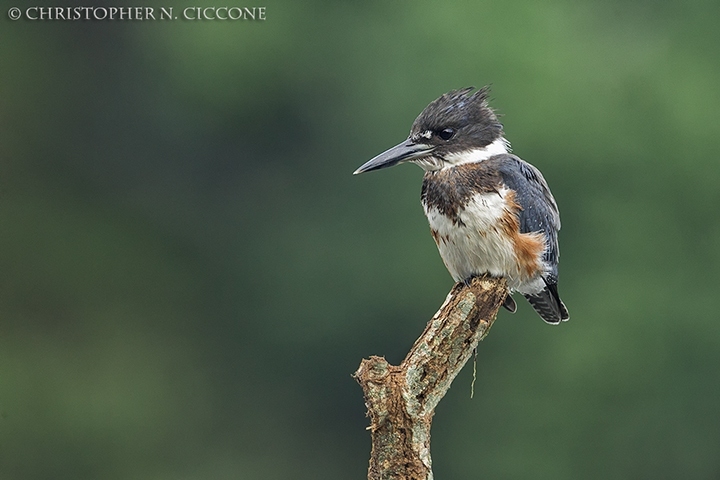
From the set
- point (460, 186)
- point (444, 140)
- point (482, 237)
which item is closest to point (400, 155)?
point (444, 140)

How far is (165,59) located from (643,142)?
5.22 meters

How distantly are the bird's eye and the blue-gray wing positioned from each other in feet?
0.65

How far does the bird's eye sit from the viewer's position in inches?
202

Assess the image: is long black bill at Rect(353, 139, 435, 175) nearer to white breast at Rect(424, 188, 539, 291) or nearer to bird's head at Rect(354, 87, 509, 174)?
bird's head at Rect(354, 87, 509, 174)

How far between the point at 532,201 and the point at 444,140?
1.44 feet

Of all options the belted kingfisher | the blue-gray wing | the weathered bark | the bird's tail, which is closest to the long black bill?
the belted kingfisher

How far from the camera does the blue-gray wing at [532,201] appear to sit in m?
5.00

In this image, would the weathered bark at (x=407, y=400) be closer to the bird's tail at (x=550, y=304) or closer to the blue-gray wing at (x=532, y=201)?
the blue-gray wing at (x=532, y=201)

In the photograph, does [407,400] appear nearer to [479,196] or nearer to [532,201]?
[479,196]

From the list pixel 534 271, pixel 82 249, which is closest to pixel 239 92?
pixel 82 249

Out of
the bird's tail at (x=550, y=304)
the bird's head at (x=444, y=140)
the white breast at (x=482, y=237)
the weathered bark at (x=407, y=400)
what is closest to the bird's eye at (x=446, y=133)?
the bird's head at (x=444, y=140)

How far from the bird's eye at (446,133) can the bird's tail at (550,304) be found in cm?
78

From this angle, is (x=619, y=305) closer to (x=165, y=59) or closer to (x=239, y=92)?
(x=239, y=92)

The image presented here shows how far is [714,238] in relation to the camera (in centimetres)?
1218
